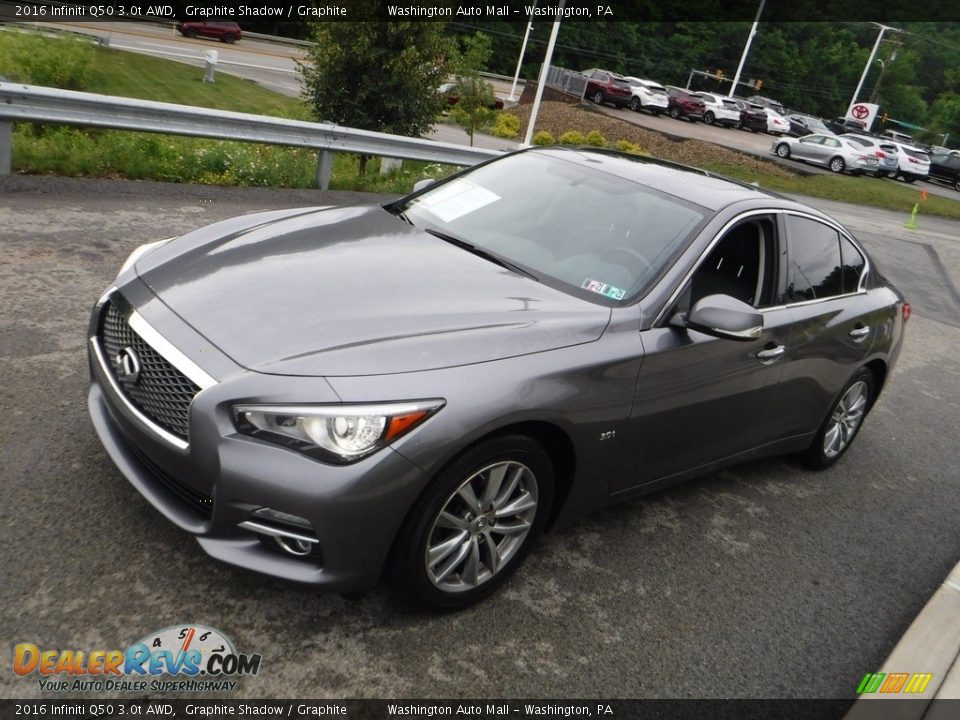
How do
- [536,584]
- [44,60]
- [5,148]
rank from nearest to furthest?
[536,584]
[5,148]
[44,60]

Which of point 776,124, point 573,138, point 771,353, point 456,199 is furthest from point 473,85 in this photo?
point 776,124

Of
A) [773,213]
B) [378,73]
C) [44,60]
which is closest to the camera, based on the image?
[773,213]

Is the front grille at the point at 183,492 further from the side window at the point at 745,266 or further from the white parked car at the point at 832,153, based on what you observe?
the white parked car at the point at 832,153

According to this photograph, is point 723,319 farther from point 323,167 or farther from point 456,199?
point 323,167

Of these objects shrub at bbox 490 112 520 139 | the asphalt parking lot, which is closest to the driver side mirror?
the asphalt parking lot

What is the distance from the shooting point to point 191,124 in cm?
889

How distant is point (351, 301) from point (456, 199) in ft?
4.82

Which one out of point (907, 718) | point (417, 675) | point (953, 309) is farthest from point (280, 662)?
point (953, 309)

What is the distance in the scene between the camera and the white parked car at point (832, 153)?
35.8 meters

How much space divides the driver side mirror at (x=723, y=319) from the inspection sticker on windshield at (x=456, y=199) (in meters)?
1.31

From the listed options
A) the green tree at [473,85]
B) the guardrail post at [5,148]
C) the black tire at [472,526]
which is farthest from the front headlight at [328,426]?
the green tree at [473,85]

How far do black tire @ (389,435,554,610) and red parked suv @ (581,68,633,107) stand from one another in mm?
44458

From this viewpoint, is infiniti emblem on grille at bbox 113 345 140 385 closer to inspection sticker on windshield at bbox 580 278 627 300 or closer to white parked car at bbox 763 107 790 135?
inspection sticker on windshield at bbox 580 278 627 300

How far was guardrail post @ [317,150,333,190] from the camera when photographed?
1013 centimetres
